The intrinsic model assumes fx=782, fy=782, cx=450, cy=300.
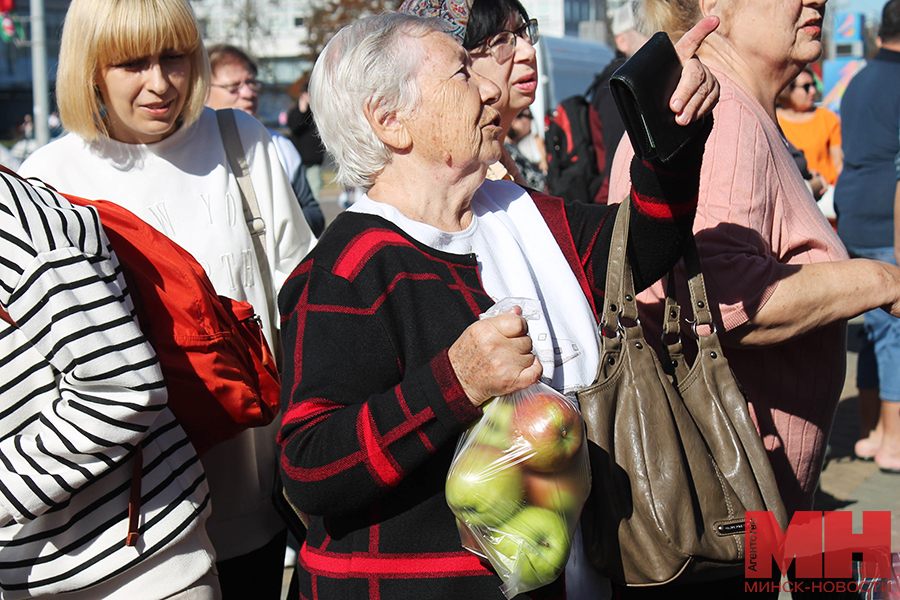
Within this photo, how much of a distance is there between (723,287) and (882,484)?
3.26 meters

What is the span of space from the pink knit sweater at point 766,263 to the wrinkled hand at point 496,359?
2.26 feet

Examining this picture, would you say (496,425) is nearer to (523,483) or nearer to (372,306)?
(523,483)

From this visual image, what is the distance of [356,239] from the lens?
1.63 metres

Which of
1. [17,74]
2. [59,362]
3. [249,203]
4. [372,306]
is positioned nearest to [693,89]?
[372,306]

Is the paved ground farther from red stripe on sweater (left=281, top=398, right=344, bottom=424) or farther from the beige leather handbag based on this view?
red stripe on sweater (left=281, top=398, right=344, bottom=424)

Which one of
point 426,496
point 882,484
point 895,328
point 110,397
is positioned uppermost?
point 110,397

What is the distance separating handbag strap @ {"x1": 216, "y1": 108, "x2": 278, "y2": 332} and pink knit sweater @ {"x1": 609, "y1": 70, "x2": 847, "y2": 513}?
1103mm

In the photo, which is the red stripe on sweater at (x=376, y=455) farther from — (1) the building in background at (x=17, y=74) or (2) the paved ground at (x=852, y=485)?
(1) the building in background at (x=17, y=74)

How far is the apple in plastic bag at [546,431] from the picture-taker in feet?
4.41

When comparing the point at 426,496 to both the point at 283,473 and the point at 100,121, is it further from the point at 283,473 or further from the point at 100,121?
the point at 100,121

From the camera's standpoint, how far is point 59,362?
1.44 meters

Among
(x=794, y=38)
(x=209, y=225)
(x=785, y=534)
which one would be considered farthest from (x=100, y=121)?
(x=785, y=534)

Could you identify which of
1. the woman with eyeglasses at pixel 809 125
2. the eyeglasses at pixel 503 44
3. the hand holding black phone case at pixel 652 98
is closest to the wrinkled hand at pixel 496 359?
the hand holding black phone case at pixel 652 98

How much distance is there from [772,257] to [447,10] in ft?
3.77
